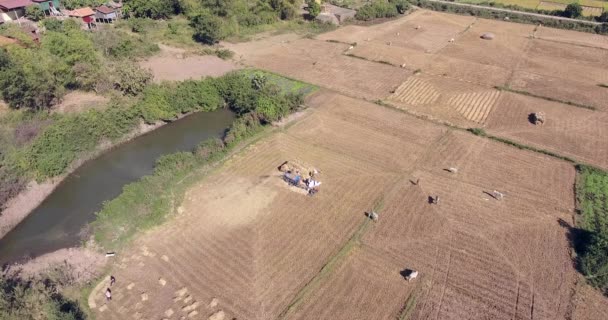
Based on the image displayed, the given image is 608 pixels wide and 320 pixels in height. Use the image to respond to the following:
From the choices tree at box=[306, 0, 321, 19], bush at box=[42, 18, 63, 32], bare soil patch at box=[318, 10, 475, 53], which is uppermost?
bush at box=[42, 18, 63, 32]

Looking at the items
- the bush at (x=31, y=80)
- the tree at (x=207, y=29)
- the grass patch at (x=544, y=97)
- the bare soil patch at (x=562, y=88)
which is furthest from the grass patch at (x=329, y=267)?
the tree at (x=207, y=29)

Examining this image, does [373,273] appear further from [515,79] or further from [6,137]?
[515,79]

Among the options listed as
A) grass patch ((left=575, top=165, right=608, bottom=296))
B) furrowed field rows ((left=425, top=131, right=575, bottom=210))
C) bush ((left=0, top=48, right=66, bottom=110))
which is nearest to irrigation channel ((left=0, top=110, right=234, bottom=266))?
bush ((left=0, top=48, right=66, bottom=110))

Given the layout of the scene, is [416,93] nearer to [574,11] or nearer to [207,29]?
[207,29]

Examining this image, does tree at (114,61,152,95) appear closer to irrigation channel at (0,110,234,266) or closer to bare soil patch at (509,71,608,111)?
irrigation channel at (0,110,234,266)

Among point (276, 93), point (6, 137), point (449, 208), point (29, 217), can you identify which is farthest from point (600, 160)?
point (6, 137)

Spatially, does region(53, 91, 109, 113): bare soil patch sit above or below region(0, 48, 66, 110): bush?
below
